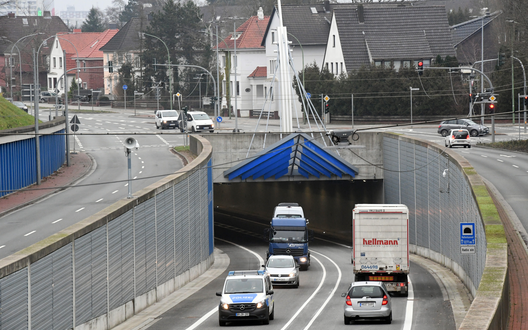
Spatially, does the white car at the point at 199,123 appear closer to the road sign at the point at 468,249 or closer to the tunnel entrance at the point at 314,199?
the tunnel entrance at the point at 314,199

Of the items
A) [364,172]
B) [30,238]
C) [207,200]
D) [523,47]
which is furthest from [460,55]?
[30,238]

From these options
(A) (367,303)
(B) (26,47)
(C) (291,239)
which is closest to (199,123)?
(C) (291,239)

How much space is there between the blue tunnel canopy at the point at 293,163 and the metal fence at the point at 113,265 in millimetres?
10095

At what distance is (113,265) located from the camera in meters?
22.6

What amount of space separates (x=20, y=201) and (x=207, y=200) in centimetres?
982

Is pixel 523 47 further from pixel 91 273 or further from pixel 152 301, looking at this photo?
pixel 91 273

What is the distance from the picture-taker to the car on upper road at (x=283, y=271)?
31.5 m

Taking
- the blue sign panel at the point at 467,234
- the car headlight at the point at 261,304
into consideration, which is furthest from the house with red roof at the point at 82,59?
the car headlight at the point at 261,304

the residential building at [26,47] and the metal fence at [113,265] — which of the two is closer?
the metal fence at [113,265]

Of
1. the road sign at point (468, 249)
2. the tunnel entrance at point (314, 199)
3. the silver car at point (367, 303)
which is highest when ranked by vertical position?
the road sign at point (468, 249)

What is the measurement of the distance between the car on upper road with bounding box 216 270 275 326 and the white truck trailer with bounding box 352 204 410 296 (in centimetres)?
689

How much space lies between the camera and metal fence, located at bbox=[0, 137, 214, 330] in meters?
16.7

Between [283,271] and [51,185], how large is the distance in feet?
64.7

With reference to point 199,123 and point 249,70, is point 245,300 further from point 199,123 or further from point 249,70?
point 249,70
